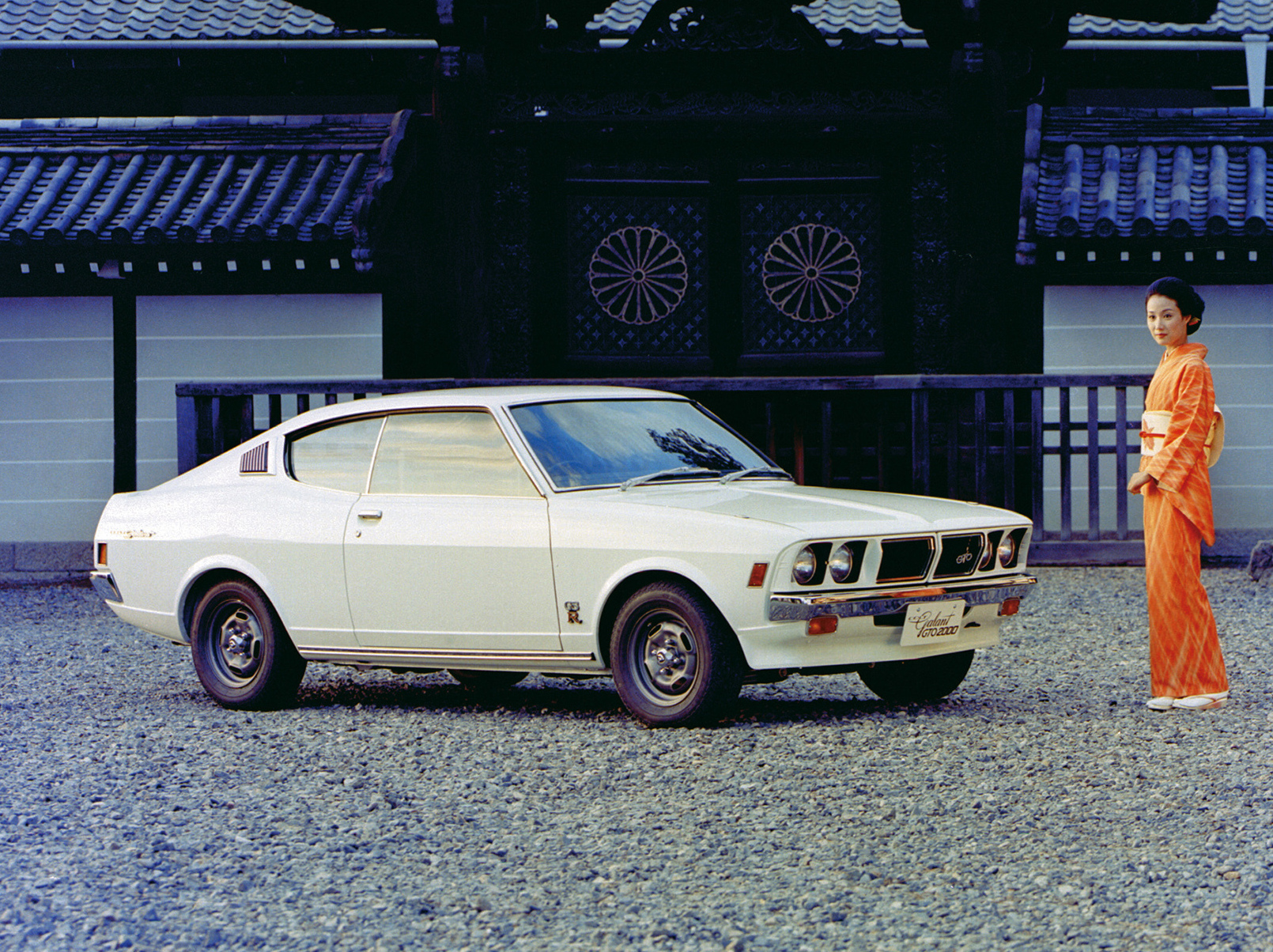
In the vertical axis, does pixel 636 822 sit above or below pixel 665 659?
below

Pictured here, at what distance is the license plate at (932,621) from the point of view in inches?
237

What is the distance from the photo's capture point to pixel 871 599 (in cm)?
589

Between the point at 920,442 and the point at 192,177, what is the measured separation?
243 inches

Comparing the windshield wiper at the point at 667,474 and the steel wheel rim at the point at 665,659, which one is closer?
the steel wheel rim at the point at 665,659

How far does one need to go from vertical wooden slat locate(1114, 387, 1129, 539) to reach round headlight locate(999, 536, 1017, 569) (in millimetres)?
5188

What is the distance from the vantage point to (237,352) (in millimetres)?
12789

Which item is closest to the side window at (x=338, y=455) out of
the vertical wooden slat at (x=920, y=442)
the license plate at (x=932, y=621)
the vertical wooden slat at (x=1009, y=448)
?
the license plate at (x=932, y=621)

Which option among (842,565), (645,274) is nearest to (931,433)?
(645,274)

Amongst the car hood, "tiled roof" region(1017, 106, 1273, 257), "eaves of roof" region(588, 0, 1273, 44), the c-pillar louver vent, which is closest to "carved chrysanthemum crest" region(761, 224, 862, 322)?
"tiled roof" region(1017, 106, 1273, 257)

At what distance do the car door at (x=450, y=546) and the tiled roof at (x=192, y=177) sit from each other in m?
5.10

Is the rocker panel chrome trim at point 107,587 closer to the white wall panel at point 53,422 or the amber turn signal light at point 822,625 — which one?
the amber turn signal light at point 822,625

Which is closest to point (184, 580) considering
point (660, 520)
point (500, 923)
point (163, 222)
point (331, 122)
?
point (660, 520)

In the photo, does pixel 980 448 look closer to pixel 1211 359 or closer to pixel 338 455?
pixel 1211 359

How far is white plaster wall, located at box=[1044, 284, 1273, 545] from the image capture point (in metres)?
12.4
